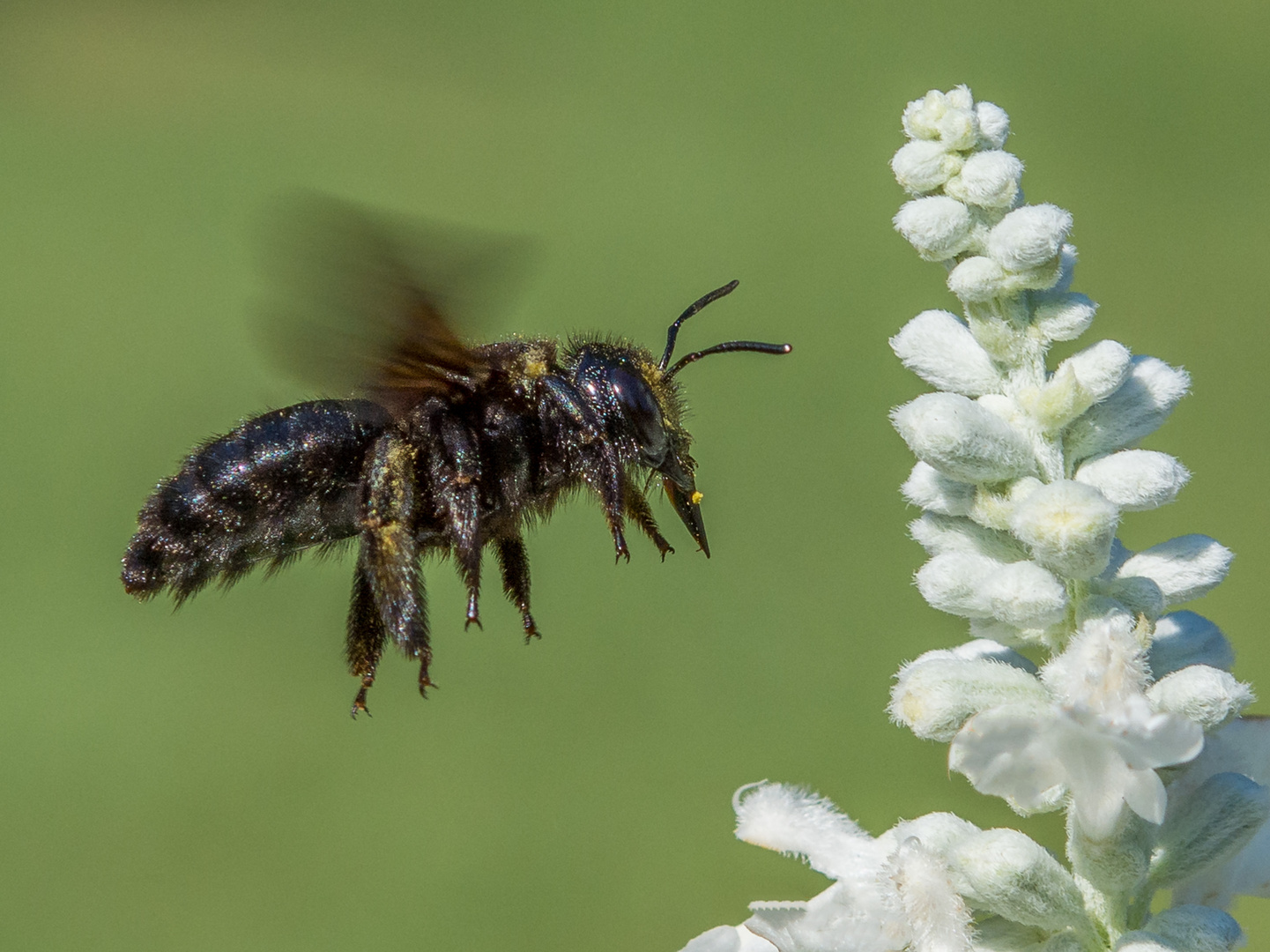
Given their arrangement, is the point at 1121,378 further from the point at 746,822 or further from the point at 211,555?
the point at 211,555

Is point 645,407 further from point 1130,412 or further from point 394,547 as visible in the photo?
point 1130,412

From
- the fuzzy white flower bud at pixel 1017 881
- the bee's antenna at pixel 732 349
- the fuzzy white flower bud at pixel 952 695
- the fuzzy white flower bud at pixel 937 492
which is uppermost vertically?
the bee's antenna at pixel 732 349

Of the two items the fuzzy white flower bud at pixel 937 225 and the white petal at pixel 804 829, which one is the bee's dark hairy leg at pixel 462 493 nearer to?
the white petal at pixel 804 829

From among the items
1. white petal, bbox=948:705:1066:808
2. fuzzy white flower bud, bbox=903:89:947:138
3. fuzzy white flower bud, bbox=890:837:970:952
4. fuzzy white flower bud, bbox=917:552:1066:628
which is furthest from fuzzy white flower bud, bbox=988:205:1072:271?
fuzzy white flower bud, bbox=890:837:970:952

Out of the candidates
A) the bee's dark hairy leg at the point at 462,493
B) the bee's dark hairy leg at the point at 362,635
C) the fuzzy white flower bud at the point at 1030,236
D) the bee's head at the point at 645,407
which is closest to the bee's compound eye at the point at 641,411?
the bee's head at the point at 645,407

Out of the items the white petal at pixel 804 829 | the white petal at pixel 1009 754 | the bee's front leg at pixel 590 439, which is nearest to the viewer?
the white petal at pixel 1009 754

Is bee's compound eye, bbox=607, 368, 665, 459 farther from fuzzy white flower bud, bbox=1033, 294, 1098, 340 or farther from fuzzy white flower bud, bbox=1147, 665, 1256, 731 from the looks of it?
fuzzy white flower bud, bbox=1147, 665, 1256, 731

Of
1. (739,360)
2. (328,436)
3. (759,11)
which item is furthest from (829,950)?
(759,11)
